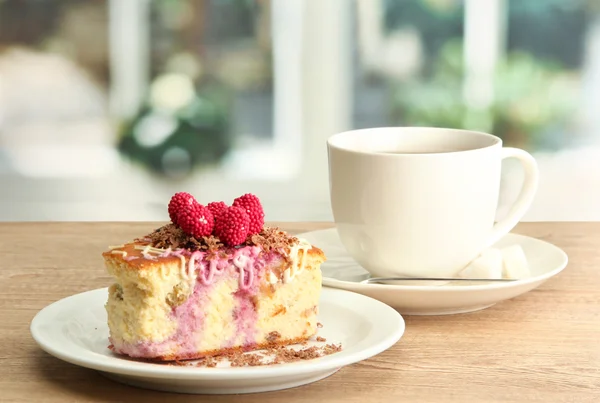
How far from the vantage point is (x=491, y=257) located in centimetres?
119

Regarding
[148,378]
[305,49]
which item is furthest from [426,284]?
[305,49]

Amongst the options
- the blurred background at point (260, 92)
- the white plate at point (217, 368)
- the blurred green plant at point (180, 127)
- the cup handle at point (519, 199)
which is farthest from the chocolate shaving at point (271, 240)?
the blurred green plant at point (180, 127)

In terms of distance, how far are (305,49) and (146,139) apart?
811 mm

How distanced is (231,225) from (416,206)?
0.27 m

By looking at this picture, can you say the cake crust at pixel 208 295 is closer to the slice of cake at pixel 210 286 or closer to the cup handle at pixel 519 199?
the slice of cake at pixel 210 286

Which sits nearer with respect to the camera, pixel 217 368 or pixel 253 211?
pixel 217 368

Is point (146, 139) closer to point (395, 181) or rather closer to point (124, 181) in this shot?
point (124, 181)

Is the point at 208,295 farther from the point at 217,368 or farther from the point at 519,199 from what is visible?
the point at 519,199

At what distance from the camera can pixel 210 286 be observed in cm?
98

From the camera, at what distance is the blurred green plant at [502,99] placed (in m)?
3.72

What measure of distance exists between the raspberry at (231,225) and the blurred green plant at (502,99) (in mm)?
2790

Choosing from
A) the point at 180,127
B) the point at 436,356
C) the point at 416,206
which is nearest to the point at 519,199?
the point at 416,206

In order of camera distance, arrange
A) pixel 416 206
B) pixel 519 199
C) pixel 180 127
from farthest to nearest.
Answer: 1. pixel 180 127
2. pixel 519 199
3. pixel 416 206

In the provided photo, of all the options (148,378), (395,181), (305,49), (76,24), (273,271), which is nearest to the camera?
(148,378)
